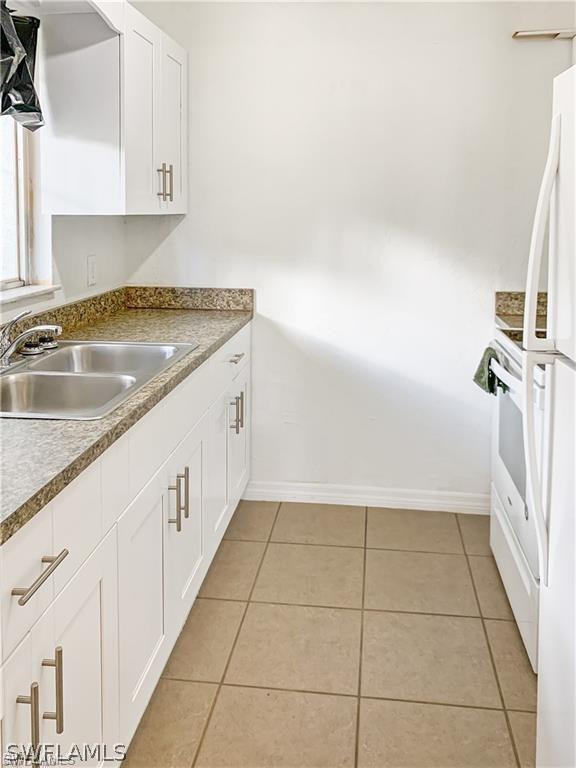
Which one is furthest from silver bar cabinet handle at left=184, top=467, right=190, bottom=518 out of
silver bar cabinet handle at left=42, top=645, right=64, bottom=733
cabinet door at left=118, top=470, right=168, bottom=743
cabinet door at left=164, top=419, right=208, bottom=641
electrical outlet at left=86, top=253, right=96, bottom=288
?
electrical outlet at left=86, top=253, right=96, bottom=288

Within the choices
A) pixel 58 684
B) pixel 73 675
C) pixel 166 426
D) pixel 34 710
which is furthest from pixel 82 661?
pixel 166 426

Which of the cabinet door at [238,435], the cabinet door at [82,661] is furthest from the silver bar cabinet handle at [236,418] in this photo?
the cabinet door at [82,661]

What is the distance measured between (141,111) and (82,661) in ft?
6.59

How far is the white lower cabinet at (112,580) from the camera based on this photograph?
4.22 feet

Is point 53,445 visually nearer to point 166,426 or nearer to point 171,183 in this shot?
point 166,426

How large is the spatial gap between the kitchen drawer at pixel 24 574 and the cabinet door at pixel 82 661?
0.04 m

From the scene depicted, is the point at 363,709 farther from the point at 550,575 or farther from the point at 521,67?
the point at 521,67

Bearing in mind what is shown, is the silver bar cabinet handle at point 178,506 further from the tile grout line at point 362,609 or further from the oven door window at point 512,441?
the oven door window at point 512,441

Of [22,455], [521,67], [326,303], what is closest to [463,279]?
[326,303]

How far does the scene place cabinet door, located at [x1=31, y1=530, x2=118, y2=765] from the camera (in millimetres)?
1374

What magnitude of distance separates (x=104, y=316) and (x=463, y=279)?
5.07 ft

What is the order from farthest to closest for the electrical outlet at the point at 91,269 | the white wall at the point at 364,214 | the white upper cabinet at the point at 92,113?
the white wall at the point at 364,214 < the electrical outlet at the point at 91,269 < the white upper cabinet at the point at 92,113

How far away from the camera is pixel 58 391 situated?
7.42 ft

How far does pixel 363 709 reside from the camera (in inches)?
87.9
